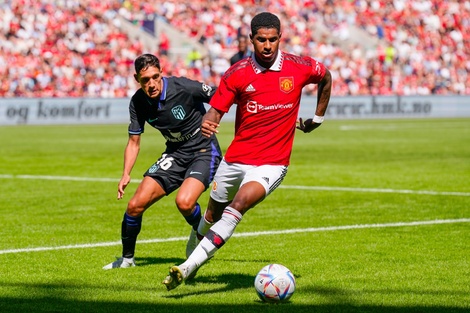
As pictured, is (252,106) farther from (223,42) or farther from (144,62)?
(223,42)

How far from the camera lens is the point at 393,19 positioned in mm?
54031

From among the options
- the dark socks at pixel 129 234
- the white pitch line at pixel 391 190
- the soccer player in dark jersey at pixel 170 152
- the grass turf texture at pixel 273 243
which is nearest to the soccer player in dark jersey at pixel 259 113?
the grass turf texture at pixel 273 243

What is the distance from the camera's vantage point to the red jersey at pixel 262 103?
7.70m

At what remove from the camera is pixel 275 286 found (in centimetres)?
704

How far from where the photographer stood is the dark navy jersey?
30.2 feet

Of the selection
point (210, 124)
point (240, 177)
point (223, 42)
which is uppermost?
point (210, 124)

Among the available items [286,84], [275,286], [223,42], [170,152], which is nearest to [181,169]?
[170,152]

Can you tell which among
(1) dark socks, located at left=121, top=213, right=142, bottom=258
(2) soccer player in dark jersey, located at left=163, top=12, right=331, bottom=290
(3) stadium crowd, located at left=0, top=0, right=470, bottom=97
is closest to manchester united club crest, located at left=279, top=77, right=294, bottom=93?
(2) soccer player in dark jersey, located at left=163, top=12, right=331, bottom=290

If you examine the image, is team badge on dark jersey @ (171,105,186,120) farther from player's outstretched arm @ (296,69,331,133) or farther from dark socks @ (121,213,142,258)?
player's outstretched arm @ (296,69,331,133)

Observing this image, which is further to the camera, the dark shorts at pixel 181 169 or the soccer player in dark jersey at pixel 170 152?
the dark shorts at pixel 181 169

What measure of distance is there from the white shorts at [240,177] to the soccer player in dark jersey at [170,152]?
95 centimetres

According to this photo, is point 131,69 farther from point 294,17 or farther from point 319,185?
point 319,185

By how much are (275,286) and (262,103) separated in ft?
5.21

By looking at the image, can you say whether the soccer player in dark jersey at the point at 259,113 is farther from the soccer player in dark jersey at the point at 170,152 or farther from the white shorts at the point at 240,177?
the soccer player in dark jersey at the point at 170,152
